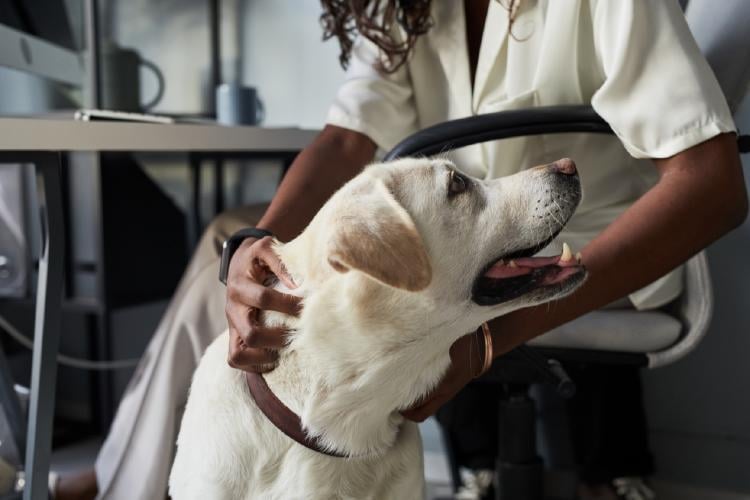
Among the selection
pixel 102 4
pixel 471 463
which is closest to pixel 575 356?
pixel 471 463

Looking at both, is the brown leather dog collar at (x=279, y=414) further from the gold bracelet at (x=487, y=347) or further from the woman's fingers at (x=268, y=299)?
the gold bracelet at (x=487, y=347)

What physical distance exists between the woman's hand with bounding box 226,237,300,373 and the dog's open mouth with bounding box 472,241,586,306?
203mm

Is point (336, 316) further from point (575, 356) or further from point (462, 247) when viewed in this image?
point (575, 356)

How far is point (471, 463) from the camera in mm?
1621

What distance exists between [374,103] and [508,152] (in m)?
0.24

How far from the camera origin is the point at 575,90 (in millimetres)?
1168

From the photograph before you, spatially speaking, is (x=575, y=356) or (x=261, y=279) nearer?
(x=261, y=279)

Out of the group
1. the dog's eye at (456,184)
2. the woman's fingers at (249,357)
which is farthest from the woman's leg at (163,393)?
the dog's eye at (456,184)

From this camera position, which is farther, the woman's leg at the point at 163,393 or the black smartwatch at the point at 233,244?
the woman's leg at the point at 163,393

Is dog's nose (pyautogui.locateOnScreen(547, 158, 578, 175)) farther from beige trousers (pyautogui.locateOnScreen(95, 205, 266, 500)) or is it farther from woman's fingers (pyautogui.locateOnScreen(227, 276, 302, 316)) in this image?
beige trousers (pyautogui.locateOnScreen(95, 205, 266, 500))

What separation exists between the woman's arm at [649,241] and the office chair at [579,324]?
0.07 m

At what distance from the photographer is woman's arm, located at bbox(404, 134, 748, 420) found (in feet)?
3.06

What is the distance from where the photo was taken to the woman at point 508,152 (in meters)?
0.94

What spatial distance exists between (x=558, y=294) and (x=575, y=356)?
8.6 inches
